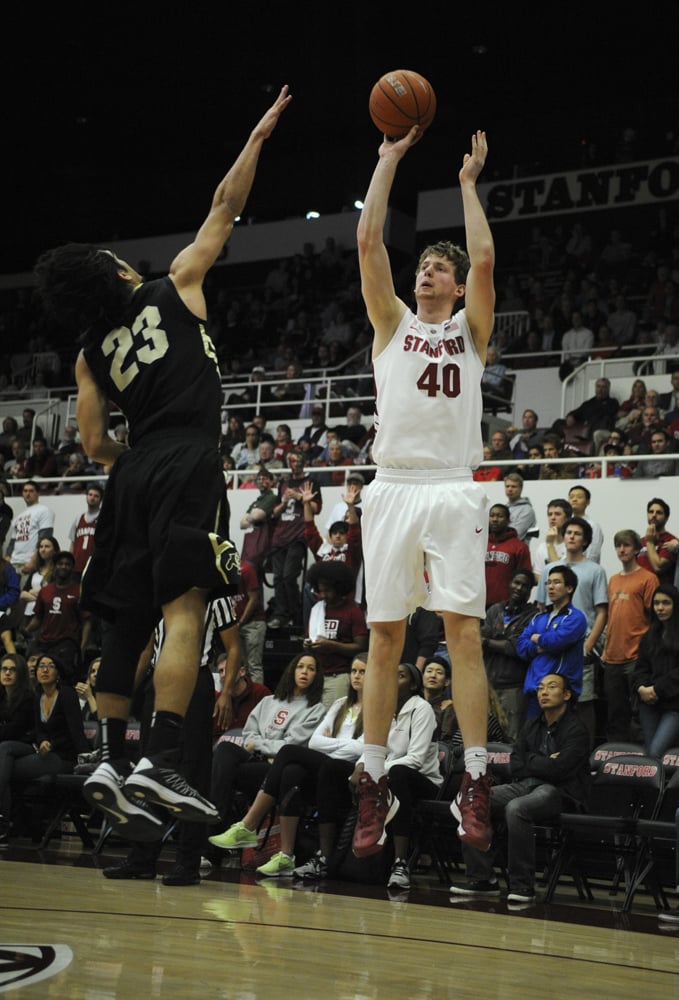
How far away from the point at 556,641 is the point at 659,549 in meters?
2.49

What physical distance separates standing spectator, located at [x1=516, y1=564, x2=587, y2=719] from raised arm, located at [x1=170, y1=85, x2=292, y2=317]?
18.1ft

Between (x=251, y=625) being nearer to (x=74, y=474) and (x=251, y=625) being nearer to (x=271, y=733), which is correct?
(x=271, y=733)

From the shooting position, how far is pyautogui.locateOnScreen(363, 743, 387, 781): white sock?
5.61m

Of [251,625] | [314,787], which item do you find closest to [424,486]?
[314,787]

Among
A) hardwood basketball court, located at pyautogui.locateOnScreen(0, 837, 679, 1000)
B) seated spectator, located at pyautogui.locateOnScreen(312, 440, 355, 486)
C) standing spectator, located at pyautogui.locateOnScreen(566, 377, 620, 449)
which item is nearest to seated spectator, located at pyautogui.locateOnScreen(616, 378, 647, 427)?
standing spectator, located at pyautogui.locateOnScreen(566, 377, 620, 449)

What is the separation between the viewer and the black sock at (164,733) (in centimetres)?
462

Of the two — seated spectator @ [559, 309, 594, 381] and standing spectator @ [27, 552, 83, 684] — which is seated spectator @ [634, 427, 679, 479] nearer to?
seated spectator @ [559, 309, 594, 381]

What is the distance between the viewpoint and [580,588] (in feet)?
36.6

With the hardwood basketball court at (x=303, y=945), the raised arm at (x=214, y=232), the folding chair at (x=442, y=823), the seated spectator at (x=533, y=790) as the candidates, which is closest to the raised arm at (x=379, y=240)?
the raised arm at (x=214, y=232)

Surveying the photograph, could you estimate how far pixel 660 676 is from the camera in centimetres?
961

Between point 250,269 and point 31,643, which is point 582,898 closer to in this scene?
point 31,643

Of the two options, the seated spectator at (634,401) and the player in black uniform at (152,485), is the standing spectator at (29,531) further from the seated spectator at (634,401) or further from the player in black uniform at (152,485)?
the player in black uniform at (152,485)

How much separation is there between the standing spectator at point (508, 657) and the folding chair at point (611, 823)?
1039 millimetres

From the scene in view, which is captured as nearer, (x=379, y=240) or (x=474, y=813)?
(x=474, y=813)
